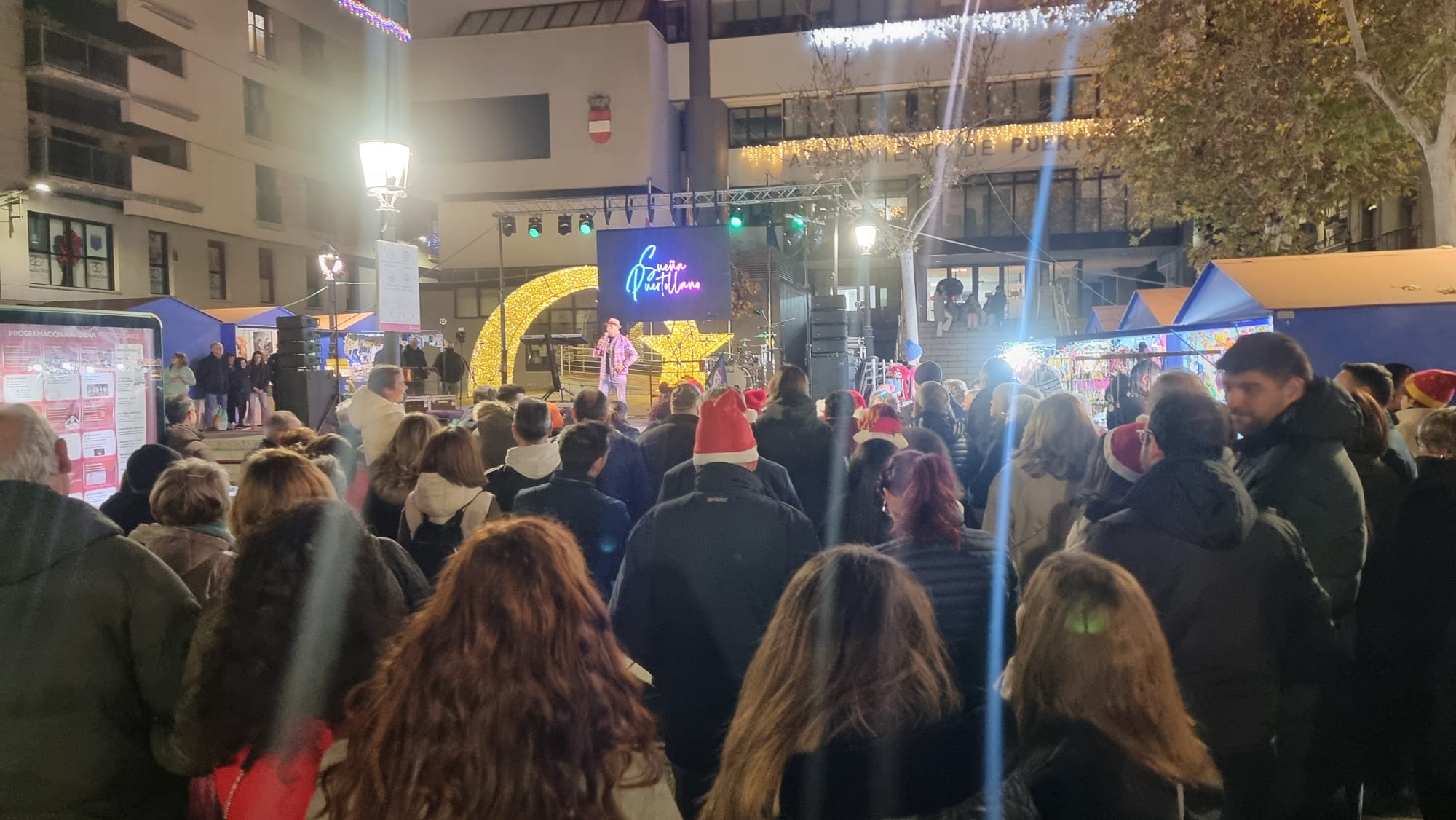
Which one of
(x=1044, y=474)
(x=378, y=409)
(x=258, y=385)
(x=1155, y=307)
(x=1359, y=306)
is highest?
(x=1155, y=307)

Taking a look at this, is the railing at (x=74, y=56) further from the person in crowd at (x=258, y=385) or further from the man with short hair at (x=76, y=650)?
the man with short hair at (x=76, y=650)

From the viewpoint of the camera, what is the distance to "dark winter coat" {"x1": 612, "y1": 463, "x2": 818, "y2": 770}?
334 cm

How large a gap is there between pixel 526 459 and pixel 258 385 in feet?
57.7

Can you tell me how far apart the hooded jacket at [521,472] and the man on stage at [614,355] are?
12.7 meters

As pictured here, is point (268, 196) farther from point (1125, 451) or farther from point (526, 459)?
point (1125, 451)

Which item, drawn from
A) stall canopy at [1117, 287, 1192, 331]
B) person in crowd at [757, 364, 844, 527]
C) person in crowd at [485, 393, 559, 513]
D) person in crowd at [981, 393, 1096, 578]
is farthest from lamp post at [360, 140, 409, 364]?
stall canopy at [1117, 287, 1192, 331]

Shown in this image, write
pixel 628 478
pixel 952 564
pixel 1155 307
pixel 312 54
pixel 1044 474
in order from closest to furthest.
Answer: pixel 952 564 → pixel 1044 474 → pixel 628 478 → pixel 1155 307 → pixel 312 54

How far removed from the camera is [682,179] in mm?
32531

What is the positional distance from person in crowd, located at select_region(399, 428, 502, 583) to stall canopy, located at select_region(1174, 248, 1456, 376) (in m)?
6.67

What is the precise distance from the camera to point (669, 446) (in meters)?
6.23

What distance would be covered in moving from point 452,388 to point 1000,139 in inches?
745

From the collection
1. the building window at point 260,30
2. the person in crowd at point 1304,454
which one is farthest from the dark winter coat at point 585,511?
the building window at point 260,30

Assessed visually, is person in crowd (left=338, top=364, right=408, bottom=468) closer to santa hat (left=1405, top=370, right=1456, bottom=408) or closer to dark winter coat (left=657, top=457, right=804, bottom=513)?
dark winter coat (left=657, top=457, right=804, bottom=513)

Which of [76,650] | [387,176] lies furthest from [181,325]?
[76,650]
